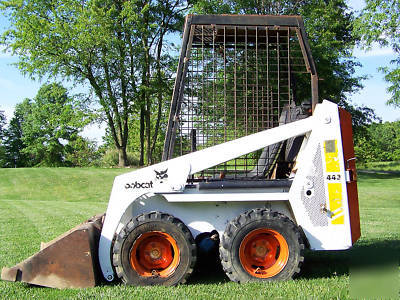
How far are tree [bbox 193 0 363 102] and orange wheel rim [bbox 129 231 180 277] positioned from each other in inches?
895

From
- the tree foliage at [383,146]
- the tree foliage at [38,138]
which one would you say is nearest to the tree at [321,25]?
the tree foliage at [383,146]

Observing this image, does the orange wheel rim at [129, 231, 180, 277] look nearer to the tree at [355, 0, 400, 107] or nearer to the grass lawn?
the grass lawn

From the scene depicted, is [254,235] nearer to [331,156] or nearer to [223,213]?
[223,213]

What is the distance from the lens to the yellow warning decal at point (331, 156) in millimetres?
4617

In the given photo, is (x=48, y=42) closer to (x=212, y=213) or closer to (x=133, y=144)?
(x=133, y=144)

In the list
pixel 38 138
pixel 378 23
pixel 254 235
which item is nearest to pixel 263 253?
pixel 254 235

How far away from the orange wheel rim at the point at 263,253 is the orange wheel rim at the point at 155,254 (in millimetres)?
731

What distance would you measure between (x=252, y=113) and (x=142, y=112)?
28700 mm

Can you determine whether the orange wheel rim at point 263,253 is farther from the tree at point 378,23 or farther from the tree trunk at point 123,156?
the tree trunk at point 123,156

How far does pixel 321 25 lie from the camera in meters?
28.1

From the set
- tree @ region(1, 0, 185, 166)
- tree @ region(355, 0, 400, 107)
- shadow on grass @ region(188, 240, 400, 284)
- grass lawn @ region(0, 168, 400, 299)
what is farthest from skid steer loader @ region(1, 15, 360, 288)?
tree @ region(1, 0, 185, 166)

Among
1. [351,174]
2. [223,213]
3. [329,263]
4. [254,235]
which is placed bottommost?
[329,263]

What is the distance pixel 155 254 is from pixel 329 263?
2.47m

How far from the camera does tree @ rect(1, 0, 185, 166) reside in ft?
96.1
